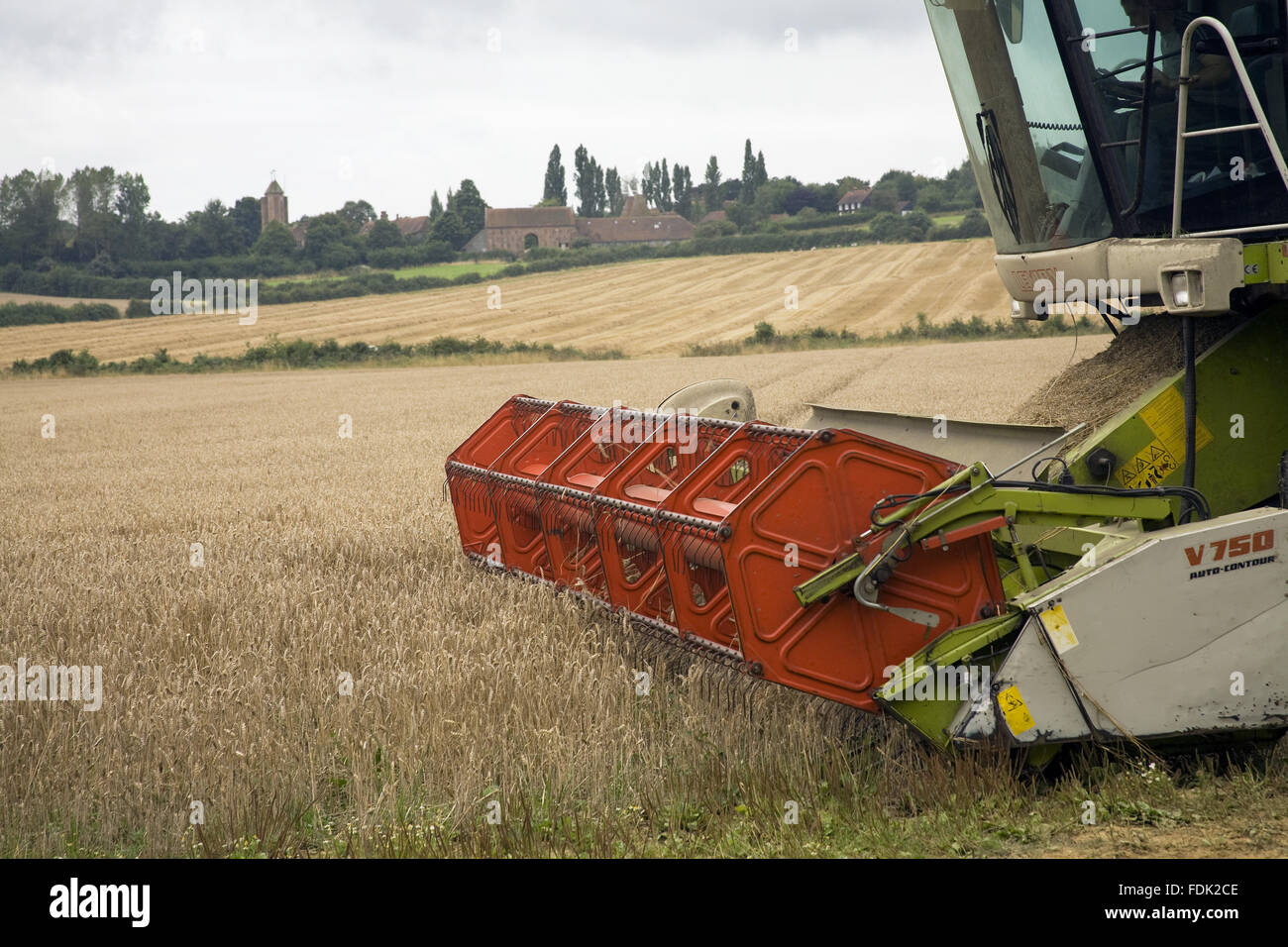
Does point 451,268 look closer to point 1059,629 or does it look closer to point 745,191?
point 745,191

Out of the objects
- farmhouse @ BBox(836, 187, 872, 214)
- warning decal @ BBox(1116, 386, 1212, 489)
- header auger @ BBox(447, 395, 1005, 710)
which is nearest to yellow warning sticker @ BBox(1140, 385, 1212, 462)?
warning decal @ BBox(1116, 386, 1212, 489)

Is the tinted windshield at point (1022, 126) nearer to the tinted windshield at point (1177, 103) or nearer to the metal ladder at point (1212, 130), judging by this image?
the tinted windshield at point (1177, 103)

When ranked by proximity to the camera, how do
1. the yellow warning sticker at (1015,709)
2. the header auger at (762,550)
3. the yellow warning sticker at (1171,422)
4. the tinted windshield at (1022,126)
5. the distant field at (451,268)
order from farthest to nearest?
1. the distant field at (451,268)
2. the tinted windshield at (1022,126)
3. the yellow warning sticker at (1171,422)
4. the header auger at (762,550)
5. the yellow warning sticker at (1015,709)

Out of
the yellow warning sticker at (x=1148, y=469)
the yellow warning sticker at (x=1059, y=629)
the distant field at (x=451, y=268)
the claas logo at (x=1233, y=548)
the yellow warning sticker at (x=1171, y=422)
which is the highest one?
the distant field at (x=451, y=268)

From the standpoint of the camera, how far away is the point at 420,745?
11.9ft

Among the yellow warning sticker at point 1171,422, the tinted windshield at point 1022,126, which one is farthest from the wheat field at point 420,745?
the tinted windshield at point 1022,126

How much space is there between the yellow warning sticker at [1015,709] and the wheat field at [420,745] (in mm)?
157

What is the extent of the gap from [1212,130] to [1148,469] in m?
1.21

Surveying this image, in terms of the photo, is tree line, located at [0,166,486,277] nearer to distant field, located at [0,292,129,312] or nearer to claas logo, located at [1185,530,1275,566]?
distant field, located at [0,292,129,312]

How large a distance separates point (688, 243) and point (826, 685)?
5947 centimetres

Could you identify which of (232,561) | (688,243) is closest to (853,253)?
(688,243)

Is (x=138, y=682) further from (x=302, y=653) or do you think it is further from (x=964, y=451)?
(x=964, y=451)

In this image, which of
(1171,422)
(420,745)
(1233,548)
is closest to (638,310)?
(1171,422)

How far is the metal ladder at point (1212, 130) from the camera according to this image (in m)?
3.63
